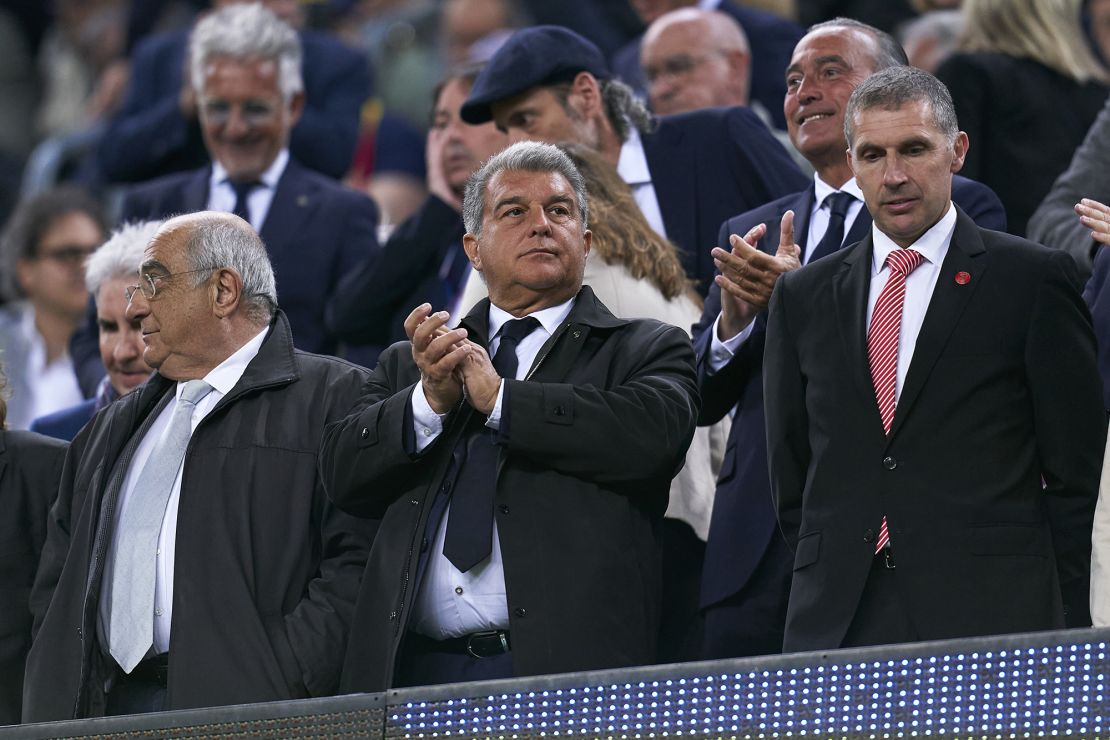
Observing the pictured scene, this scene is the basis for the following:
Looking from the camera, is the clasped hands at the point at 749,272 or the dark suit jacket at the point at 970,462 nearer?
the dark suit jacket at the point at 970,462

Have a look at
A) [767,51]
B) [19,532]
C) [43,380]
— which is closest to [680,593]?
[19,532]

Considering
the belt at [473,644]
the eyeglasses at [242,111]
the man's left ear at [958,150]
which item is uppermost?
the eyeglasses at [242,111]

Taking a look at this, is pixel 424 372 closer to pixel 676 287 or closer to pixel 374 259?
pixel 676 287

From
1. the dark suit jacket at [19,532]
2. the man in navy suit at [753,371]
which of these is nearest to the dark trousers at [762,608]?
the man in navy suit at [753,371]

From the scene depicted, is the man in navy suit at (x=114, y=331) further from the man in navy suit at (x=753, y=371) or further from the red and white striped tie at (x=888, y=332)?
the red and white striped tie at (x=888, y=332)

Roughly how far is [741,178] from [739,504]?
154cm

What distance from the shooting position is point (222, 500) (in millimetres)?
4773

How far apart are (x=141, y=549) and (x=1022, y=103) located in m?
3.24

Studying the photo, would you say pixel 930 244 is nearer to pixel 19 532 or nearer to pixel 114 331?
pixel 19 532

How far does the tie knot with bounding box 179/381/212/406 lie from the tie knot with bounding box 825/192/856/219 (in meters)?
1.69

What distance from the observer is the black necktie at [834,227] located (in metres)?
5.08

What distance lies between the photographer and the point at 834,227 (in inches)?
201

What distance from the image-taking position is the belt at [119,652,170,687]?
4.74 m

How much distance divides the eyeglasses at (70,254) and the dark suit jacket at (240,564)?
3257 millimetres
